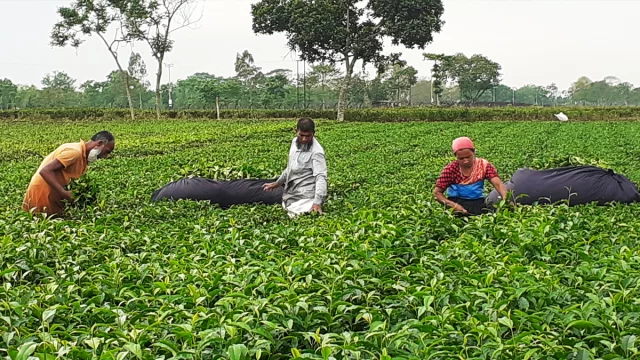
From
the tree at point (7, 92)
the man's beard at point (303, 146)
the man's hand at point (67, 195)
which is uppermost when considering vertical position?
the tree at point (7, 92)

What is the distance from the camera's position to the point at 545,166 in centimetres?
852

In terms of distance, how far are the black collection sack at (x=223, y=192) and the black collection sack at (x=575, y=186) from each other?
3054 mm

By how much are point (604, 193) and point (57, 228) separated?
6169 mm

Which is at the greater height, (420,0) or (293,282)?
(420,0)

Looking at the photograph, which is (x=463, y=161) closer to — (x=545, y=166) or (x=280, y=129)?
(x=545, y=166)

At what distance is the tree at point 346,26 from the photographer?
3906cm

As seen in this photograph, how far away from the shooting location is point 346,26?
40344 millimetres

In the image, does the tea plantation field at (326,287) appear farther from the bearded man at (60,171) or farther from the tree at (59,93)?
the tree at (59,93)

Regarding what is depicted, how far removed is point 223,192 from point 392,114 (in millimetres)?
32588

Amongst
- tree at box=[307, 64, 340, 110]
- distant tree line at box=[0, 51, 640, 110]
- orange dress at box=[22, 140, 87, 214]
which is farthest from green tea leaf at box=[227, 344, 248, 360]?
tree at box=[307, 64, 340, 110]

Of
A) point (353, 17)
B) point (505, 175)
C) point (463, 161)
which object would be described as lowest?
point (505, 175)

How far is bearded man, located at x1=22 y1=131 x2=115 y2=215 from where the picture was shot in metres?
6.10

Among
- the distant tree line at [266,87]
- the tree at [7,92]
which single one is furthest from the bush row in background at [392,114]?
the tree at [7,92]

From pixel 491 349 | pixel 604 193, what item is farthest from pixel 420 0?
pixel 491 349
